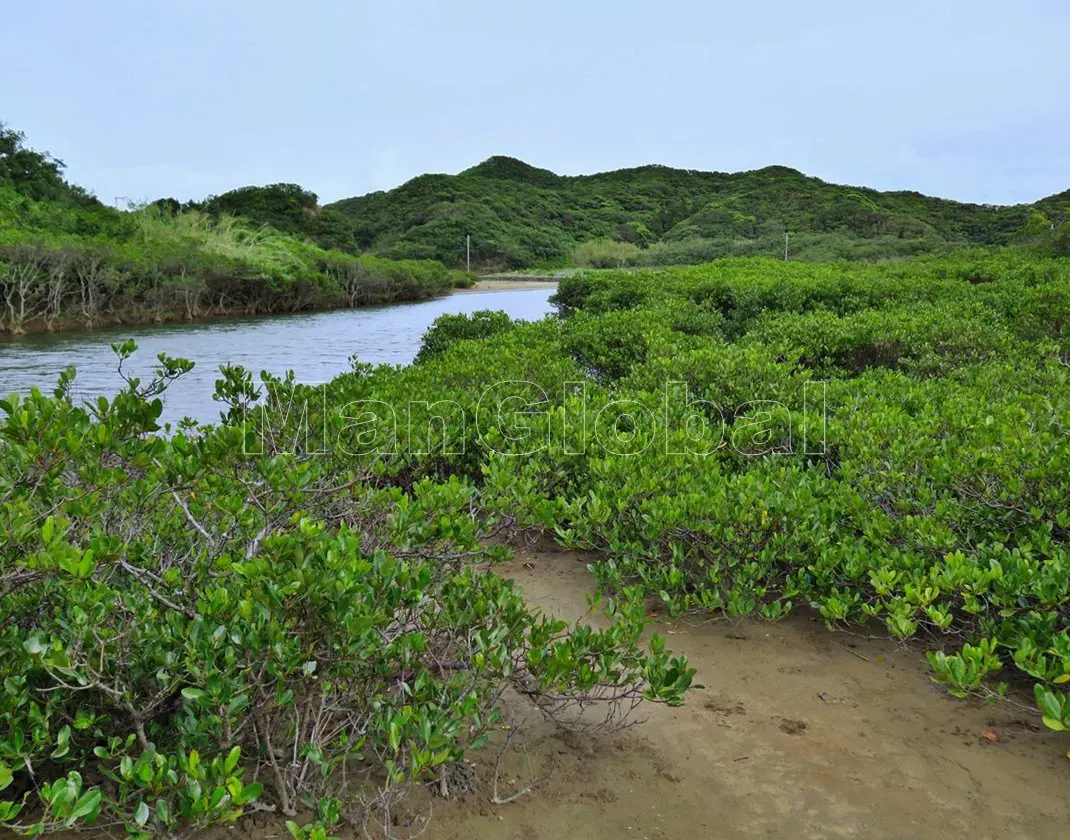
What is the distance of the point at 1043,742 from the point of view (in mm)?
2469

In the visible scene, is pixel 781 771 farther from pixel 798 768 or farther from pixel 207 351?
pixel 207 351

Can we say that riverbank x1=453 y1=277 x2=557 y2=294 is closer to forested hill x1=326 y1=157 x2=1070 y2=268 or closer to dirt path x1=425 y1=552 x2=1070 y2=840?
forested hill x1=326 y1=157 x2=1070 y2=268

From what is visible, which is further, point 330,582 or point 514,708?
point 514,708

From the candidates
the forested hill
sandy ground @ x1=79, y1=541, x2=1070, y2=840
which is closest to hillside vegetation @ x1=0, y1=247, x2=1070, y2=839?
sandy ground @ x1=79, y1=541, x2=1070, y2=840

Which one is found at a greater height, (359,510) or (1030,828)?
(359,510)

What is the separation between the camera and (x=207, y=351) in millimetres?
19156

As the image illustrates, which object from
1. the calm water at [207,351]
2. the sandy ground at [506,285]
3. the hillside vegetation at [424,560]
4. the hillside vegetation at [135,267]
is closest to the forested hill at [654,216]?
the sandy ground at [506,285]

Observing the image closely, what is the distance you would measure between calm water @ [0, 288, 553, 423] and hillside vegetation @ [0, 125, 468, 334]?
1525mm

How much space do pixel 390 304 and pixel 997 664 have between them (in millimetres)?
43171

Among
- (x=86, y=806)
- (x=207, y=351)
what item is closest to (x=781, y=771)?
(x=86, y=806)

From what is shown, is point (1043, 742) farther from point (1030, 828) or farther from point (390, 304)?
point (390, 304)

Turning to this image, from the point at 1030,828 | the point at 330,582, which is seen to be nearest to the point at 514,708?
the point at 330,582

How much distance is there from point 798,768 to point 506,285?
61690 millimetres

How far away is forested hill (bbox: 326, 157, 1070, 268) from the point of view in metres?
63.5
